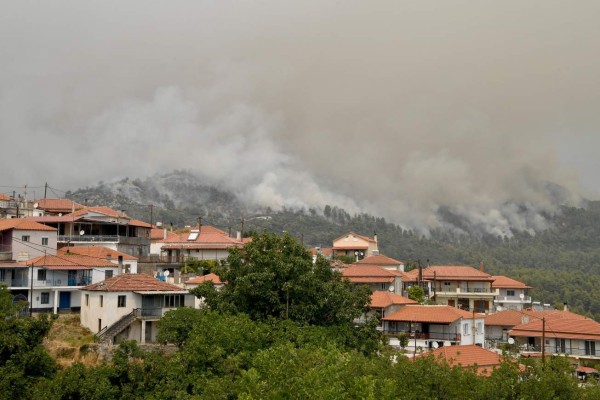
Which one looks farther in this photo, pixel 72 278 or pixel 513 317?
pixel 513 317

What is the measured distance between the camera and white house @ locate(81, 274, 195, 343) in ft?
152

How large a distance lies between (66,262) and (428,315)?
33.1 metres

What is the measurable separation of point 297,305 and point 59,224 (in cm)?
3543

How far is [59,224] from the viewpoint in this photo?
2645 inches

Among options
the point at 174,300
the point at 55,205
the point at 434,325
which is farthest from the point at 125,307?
the point at 55,205

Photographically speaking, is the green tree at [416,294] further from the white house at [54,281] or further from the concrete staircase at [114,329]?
the concrete staircase at [114,329]

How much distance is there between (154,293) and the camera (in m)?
48.3

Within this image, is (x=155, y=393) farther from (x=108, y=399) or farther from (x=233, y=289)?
(x=233, y=289)

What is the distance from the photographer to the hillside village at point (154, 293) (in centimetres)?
4725

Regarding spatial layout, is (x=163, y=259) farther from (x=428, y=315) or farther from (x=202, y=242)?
(x=428, y=315)

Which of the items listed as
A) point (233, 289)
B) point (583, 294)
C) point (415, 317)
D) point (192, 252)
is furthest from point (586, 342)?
point (583, 294)

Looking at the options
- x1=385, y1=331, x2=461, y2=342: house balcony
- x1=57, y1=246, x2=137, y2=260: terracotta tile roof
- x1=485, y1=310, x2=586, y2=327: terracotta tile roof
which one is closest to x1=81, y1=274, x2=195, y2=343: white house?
x1=57, y1=246, x2=137, y2=260: terracotta tile roof

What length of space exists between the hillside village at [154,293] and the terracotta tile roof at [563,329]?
10 cm

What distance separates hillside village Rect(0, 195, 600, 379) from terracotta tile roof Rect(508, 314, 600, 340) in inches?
3.8
